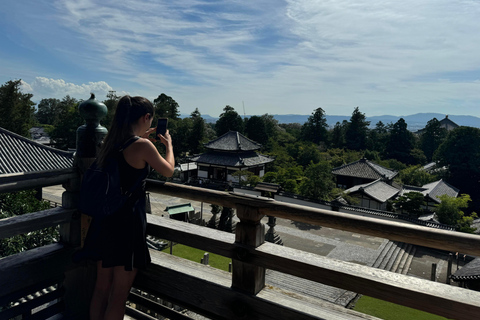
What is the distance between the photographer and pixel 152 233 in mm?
2016

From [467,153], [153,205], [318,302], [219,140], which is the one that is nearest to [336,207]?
[153,205]

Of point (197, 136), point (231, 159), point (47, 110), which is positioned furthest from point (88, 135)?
point (47, 110)

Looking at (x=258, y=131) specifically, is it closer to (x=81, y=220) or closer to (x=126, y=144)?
(x=81, y=220)

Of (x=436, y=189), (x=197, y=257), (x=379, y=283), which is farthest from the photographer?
(x=436, y=189)

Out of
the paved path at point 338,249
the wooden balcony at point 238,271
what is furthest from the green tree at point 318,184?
the wooden balcony at point 238,271

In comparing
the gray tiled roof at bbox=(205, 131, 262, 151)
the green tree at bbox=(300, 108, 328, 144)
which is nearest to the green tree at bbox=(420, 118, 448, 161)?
the green tree at bbox=(300, 108, 328, 144)

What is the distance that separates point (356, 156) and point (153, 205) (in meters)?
25.8

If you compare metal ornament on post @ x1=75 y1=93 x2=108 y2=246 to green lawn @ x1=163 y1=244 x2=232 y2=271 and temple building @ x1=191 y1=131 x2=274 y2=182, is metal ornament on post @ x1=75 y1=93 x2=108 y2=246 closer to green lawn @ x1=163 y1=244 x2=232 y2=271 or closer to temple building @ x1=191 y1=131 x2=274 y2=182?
green lawn @ x1=163 y1=244 x2=232 y2=271

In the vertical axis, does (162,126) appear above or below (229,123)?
below

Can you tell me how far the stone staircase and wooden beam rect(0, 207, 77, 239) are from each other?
40.9 ft

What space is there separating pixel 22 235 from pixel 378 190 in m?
19.8

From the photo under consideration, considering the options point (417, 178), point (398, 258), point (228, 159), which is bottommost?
point (398, 258)

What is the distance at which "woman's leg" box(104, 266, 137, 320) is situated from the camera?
171 cm

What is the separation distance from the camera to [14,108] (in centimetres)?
2491
